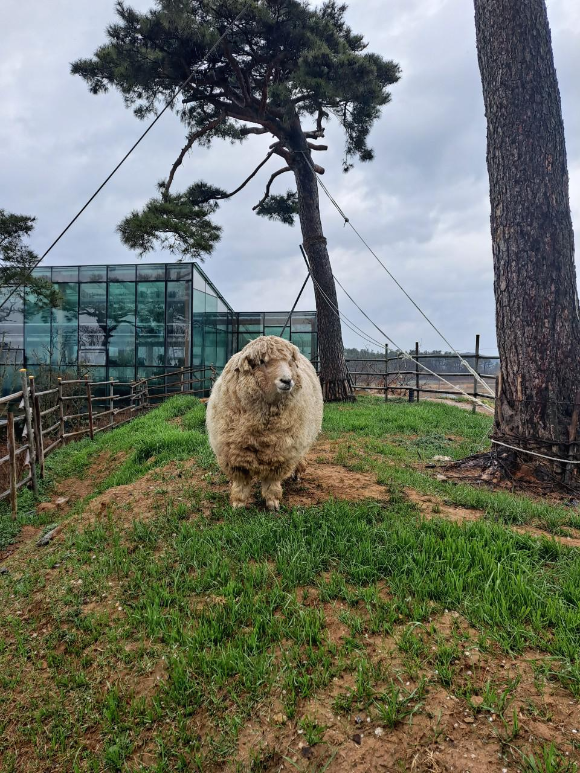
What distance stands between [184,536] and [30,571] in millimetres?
1242

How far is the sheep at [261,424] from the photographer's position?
3596mm

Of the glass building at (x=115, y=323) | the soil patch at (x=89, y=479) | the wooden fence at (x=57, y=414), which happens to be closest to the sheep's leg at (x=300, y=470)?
the soil patch at (x=89, y=479)

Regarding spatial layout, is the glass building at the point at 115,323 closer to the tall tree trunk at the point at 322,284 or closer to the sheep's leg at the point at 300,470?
the tall tree trunk at the point at 322,284

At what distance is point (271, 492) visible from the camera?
3.69 m

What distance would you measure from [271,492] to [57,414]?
11.1 metres

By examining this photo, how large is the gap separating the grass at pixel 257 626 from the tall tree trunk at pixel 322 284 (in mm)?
7632

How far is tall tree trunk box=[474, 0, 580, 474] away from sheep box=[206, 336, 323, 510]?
7.91ft

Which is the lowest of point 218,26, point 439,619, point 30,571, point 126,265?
point 30,571

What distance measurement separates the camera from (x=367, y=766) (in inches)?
57.8

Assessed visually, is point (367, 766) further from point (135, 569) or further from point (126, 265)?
point (126, 265)

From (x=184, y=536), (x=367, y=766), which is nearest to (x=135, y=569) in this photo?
(x=184, y=536)

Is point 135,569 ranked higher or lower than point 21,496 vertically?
higher

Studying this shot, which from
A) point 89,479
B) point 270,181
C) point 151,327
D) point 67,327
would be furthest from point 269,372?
point 67,327

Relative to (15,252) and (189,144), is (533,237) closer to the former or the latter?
(189,144)
